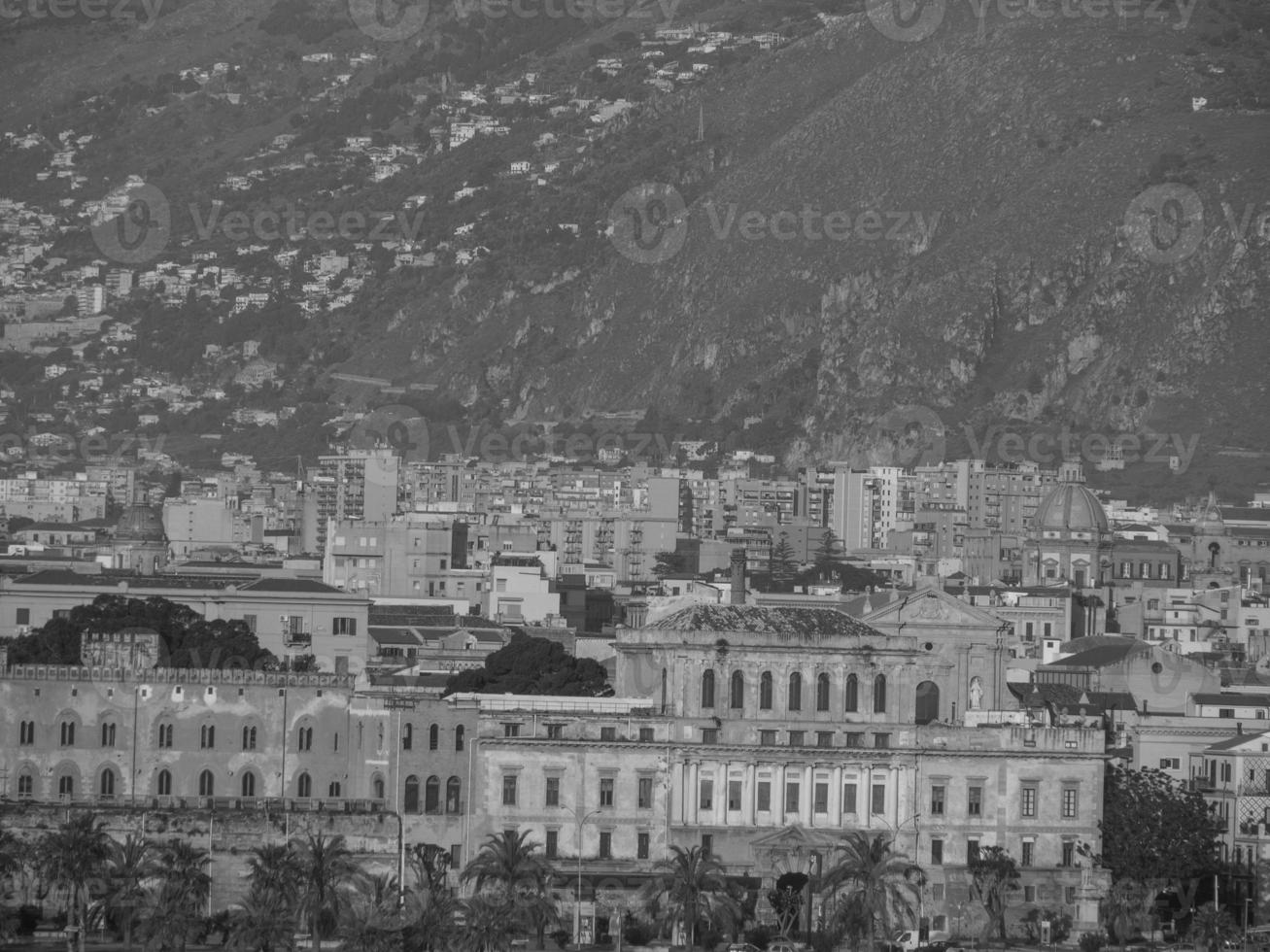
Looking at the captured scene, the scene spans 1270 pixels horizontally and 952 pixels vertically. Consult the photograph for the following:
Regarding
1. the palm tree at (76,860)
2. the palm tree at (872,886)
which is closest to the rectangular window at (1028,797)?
the palm tree at (872,886)

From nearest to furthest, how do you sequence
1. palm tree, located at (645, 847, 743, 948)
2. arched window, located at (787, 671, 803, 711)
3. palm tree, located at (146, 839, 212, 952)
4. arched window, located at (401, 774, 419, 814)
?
palm tree, located at (146, 839, 212, 952) < palm tree, located at (645, 847, 743, 948) < arched window, located at (401, 774, 419, 814) < arched window, located at (787, 671, 803, 711)

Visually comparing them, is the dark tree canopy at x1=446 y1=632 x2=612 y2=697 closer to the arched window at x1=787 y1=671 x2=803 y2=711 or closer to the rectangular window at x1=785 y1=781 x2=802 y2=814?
the arched window at x1=787 y1=671 x2=803 y2=711

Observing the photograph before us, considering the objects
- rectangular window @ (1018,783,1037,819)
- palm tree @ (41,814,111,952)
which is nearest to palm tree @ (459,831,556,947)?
palm tree @ (41,814,111,952)

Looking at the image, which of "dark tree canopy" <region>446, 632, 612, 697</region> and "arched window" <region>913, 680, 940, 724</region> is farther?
"dark tree canopy" <region>446, 632, 612, 697</region>

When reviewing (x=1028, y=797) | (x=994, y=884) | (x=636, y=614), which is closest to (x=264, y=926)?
(x=994, y=884)

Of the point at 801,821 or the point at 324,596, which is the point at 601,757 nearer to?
the point at 801,821

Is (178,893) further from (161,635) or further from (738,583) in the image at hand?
(738,583)

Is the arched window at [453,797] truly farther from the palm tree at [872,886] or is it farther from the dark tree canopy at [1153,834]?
the dark tree canopy at [1153,834]
